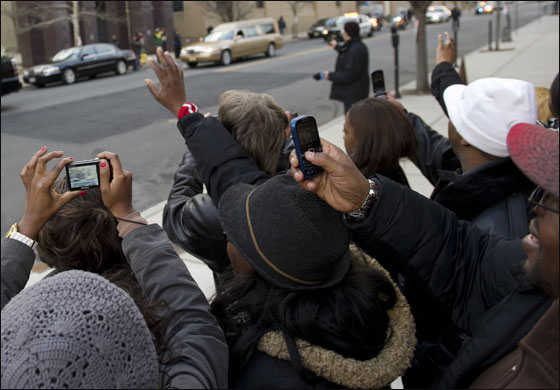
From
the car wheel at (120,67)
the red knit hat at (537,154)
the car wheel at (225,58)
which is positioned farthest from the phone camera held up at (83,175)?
the car wheel at (225,58)

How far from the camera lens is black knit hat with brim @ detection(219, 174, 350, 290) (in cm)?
160

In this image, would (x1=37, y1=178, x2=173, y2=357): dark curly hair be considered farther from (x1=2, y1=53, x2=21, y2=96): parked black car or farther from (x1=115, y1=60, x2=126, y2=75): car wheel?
(x1=115, y1=60, x2=126, y2=75): car wheel

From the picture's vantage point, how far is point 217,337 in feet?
5.47

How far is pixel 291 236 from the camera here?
1590 millimetres

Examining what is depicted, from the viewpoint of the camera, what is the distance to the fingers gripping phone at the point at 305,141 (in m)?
1.67

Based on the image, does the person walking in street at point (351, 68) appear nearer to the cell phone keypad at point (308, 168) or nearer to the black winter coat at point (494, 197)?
the black winter coat at point (494, 197)

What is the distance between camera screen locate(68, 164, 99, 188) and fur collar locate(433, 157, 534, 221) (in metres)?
1.43

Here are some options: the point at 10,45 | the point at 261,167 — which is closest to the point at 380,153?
the point at 261,167

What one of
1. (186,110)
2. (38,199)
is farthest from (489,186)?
(38,199)

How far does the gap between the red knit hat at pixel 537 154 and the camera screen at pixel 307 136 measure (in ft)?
1.98

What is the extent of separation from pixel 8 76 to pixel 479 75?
39.6 feet

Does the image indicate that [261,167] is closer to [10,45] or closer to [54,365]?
[54,365]

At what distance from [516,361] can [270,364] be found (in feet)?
2.20

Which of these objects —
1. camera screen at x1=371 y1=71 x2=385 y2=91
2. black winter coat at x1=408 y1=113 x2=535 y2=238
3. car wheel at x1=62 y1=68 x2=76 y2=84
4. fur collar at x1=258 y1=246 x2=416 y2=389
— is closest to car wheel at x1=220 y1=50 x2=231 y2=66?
car wheel at x1=62 y1=68 x2=76 y2=84
